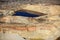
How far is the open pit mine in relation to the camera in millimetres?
1303

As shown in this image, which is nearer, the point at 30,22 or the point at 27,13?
the point at 30,22

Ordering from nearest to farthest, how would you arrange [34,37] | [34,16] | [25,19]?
[34,37], [25,19], [34,16]

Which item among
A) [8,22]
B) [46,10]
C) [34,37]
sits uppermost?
[46,10]

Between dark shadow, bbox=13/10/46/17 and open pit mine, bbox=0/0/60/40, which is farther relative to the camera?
dark shadow, bbox=13/10/46/17

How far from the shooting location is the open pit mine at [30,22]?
1.30 m

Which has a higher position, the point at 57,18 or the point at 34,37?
the point at 57,18

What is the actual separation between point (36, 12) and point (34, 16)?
11 cm

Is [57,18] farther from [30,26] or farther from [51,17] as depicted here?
[30,26]

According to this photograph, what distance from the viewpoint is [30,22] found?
5.11 feet

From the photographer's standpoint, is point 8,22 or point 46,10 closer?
point 8,22

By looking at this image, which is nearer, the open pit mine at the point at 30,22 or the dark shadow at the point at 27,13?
the open pit mine at the point at 30,22

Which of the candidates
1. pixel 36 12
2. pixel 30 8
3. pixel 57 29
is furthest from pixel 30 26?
pixel 30 8

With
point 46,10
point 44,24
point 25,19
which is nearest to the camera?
point 44,24

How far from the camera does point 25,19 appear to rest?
64.1 inches
